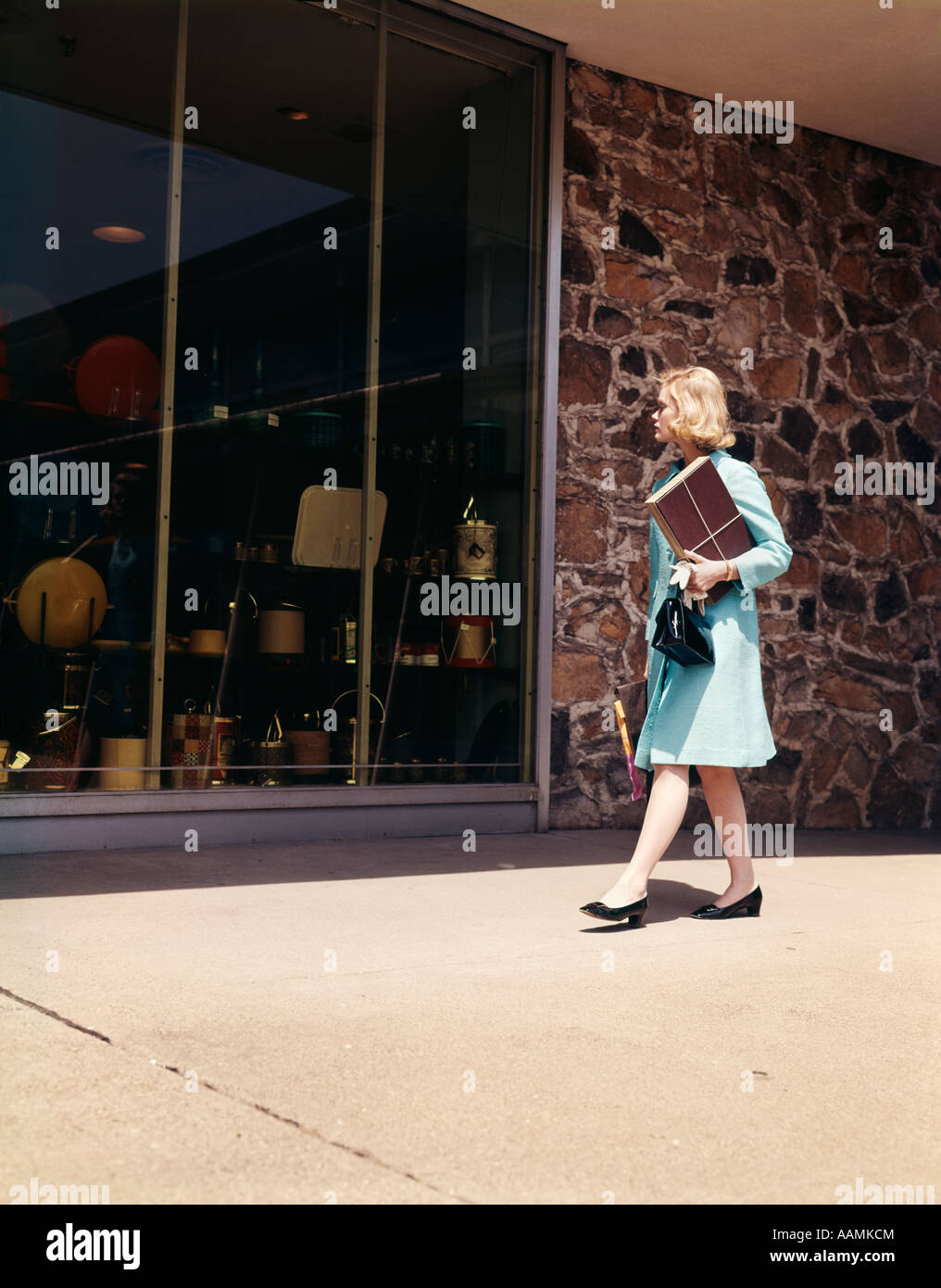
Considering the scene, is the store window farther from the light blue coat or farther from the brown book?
the brown book

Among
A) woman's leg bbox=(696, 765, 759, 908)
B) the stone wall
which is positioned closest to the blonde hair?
woman's leg bbox=(696, 765, 759, 908)

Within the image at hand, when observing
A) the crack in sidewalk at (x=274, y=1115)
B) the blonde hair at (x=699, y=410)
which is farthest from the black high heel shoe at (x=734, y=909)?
the crack in sidewalk at (x=274, y=1115)

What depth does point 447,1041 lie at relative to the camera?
309cm

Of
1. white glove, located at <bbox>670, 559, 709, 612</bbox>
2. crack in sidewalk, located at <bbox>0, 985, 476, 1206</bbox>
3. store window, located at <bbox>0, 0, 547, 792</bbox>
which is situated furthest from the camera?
store window, located at <bbox>0, 0, 547, 792</bbox>

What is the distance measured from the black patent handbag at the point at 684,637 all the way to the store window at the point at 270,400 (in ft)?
8.85

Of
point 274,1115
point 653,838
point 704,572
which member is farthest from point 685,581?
point 274,1115

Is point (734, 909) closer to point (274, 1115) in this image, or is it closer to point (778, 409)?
point (274, 1115)

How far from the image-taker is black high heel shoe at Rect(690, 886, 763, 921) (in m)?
4.80

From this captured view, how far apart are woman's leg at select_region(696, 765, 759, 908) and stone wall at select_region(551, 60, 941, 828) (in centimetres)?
266

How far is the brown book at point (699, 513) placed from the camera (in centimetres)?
448

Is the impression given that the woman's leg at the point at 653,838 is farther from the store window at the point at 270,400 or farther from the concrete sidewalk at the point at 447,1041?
the store window at the point at 270,400

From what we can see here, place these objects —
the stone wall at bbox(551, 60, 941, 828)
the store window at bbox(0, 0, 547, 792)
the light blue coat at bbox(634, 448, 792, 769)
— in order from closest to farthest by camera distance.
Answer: the light blue coat at bbox(634, 448, 792, 769), the store window at bbox(0, 0, 547, 792), the stone wall at bbox(551, 60, 941, 828)

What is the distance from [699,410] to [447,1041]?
8.17ft

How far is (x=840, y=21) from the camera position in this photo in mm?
7254
